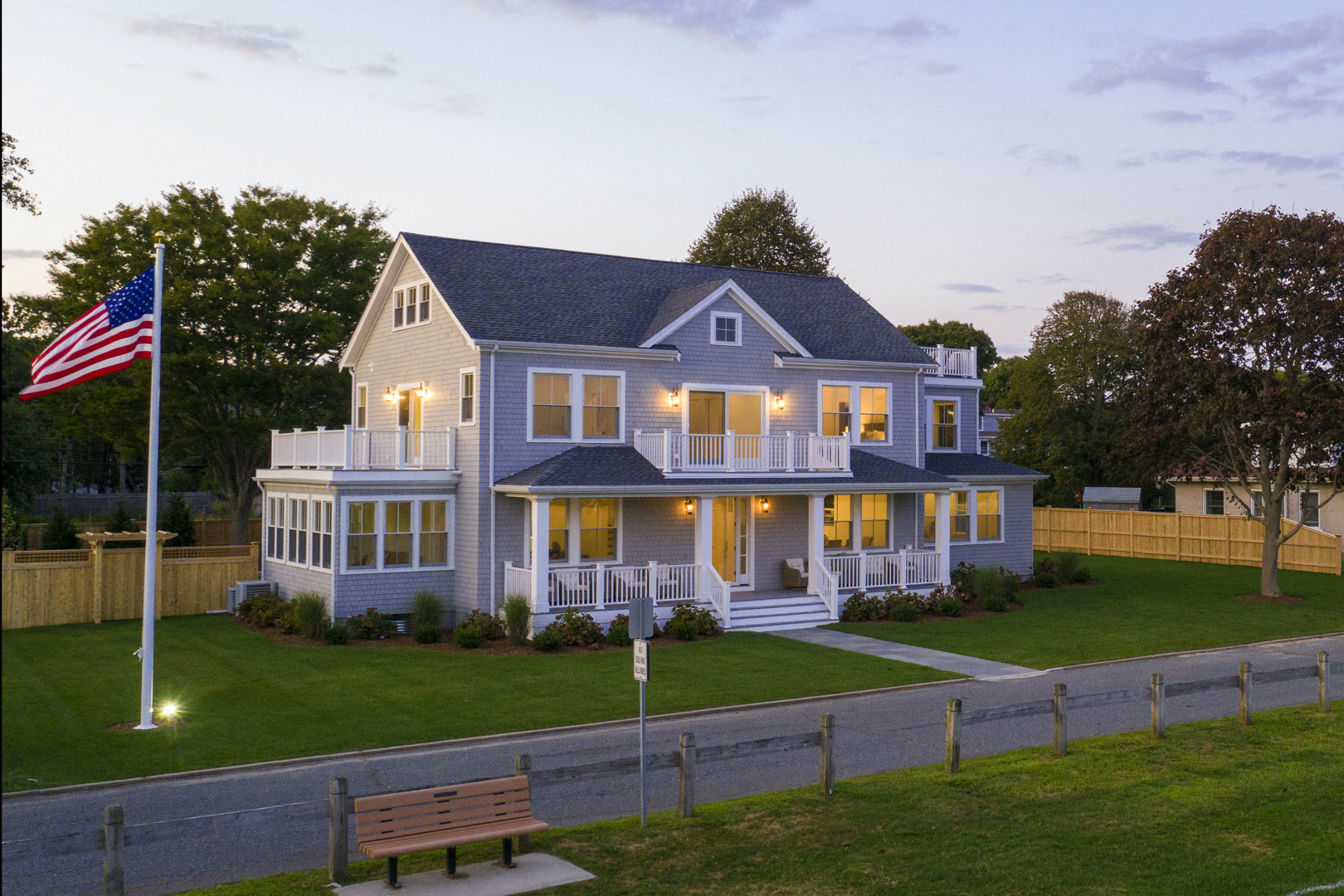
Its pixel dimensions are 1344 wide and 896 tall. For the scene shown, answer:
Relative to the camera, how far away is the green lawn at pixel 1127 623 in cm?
2180

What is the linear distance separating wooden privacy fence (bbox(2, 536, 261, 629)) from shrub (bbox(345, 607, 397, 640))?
4.54 m

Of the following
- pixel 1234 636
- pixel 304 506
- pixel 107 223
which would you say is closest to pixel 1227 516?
pixel 1234 636

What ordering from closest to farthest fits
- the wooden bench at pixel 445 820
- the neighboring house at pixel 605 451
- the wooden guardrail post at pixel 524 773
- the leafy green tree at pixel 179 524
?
the wooden bench at pixel 445 820, the wooden guardrail post at pixel 524 773, the neighboring house at pixel 605 451, the leafy green tree at pixel 179 524

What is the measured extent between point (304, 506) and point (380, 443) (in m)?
2.41

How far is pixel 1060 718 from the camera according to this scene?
42.6 feet

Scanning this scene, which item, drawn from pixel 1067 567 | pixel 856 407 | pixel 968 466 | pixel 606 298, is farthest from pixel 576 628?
pixel 1067 567

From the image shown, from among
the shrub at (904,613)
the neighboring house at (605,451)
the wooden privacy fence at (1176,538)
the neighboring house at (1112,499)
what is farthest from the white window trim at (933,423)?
Answer: the neighboring house at (1112,499)

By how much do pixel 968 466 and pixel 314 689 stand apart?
2108 cm

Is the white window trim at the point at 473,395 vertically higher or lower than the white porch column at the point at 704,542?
higher

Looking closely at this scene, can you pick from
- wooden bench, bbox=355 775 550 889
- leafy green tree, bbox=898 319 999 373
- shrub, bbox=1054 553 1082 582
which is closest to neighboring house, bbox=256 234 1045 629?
shrub, bbox=1054 553 1082 582

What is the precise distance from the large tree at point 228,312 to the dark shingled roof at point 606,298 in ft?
32.0

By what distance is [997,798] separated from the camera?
440 inches

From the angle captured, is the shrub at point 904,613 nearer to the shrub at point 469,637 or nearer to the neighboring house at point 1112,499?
the shrub at point 469,637

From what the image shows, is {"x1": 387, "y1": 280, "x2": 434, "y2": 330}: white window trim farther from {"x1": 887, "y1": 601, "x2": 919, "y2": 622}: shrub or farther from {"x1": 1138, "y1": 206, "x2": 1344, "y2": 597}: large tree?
{"x1": 1138, "y1": 206, "x2": 1344, "y2": 597}: large tree
